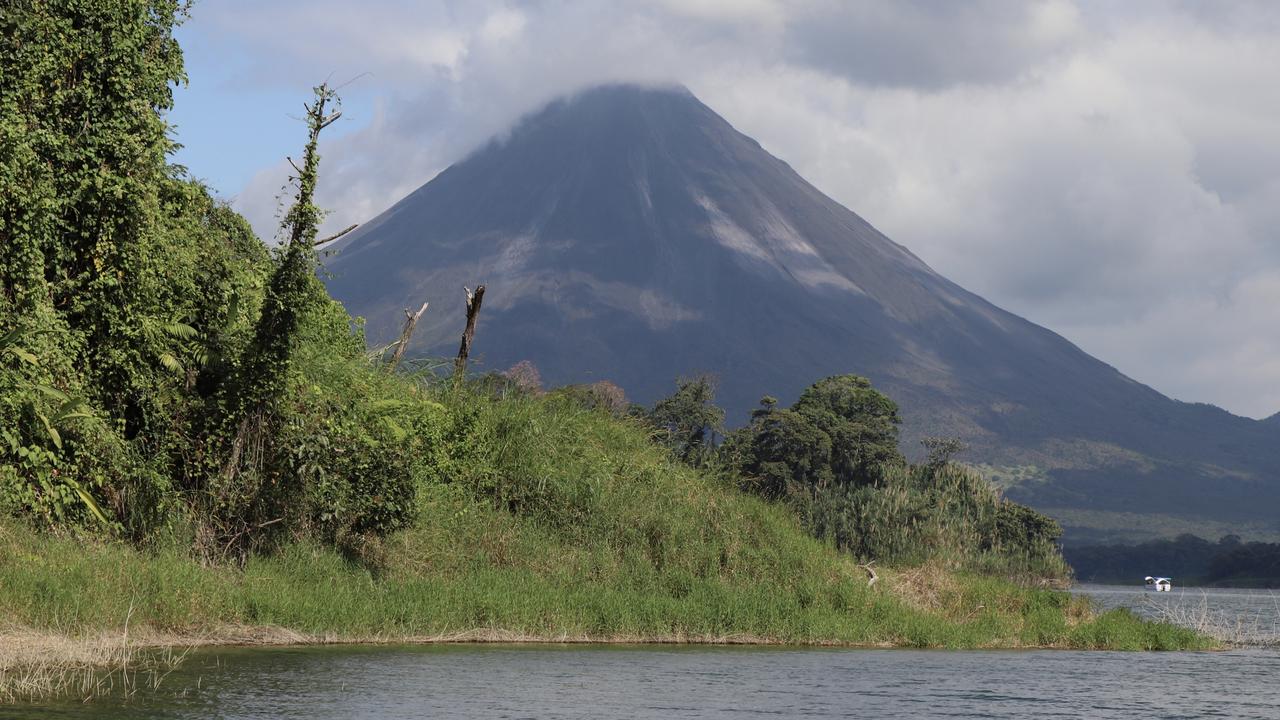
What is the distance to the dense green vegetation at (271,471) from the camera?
27.5 meters

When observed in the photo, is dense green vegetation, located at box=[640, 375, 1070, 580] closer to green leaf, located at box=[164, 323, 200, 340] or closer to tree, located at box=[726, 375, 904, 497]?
tree, located at box=[726, 375, 904, 497]

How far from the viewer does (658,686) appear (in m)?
22.5

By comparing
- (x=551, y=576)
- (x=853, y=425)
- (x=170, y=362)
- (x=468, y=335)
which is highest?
(x=853, y=425)

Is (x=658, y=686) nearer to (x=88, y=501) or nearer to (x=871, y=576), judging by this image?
(x=88, y=501)

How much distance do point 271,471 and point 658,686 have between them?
1237cm

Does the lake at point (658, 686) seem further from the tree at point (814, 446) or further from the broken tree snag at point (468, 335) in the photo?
the tree at point (814, 446)

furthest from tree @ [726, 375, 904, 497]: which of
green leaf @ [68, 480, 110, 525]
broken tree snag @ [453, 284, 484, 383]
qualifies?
green leaf @ [68, 480, 110, 525]

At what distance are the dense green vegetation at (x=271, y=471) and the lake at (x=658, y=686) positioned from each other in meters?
2.26

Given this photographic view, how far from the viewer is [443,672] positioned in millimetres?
22953

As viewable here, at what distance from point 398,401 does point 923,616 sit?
14685mm

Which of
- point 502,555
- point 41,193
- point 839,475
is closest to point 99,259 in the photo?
point 41,193

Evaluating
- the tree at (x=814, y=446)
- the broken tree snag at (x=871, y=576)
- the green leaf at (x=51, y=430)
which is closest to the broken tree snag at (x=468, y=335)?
the broken tree snag at (x=871, y=576)

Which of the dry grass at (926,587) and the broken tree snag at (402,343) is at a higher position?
the broken tree snag at (402,343)

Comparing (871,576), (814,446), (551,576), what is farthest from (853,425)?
(551,576)
